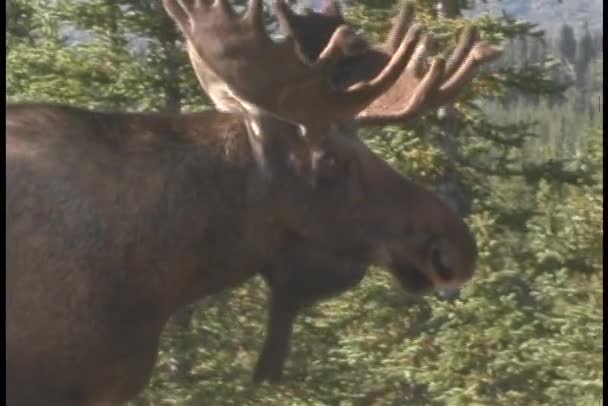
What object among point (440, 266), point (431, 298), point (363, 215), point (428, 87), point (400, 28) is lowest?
point (431, 298)

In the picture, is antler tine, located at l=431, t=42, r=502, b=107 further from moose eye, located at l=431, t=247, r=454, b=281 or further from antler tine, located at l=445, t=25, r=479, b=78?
moose eye, located at l=431, t=247, r=454, b=281

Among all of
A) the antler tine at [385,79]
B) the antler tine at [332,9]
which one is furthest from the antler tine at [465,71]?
the antler tine at [332,9]

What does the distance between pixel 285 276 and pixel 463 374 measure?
8386 mm

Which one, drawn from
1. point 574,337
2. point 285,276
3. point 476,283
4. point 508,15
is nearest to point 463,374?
point 476,283

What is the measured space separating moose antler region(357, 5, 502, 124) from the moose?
0.04ft

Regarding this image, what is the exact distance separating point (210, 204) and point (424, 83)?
0.80 metres

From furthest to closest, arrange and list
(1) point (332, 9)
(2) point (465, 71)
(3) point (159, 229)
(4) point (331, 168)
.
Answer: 1. (1) point (332, 9)
2. (2) point (465, 71)
3. (4) point (331, 168)
4. (3) point (159, 229)

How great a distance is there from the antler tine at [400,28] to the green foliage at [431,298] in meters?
6.00

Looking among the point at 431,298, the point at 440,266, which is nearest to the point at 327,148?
the point at 440,266

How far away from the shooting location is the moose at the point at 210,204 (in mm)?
4523

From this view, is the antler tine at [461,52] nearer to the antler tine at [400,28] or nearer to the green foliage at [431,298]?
the antler tine at [400,28]

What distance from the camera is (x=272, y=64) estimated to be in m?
4.77

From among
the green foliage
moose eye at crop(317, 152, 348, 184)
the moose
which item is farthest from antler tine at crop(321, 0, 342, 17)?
the green foliage

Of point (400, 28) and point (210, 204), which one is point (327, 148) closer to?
point (210, 204)
